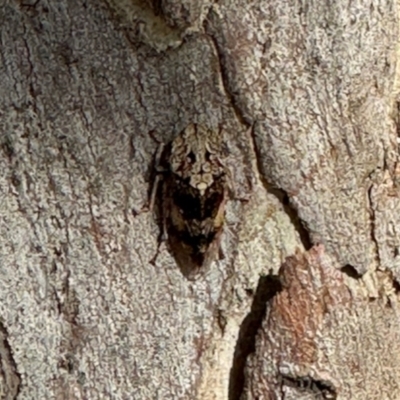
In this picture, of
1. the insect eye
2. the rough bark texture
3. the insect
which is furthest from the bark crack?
the insect eye

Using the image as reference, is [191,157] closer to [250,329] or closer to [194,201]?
[194,201]

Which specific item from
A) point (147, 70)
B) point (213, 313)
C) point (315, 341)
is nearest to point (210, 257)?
point (213, 313)

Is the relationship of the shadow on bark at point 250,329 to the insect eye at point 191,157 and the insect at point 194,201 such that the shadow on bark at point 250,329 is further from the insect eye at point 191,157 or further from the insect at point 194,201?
the insect eye at point 191,157

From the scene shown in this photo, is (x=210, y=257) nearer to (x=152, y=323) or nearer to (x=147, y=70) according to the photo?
(x=152, y=323)

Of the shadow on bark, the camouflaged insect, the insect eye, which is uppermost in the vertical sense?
the insect eye

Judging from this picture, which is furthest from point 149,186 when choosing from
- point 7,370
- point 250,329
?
point 7,370

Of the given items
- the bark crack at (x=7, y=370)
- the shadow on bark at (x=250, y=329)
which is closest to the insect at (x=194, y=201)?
the shadow on bark at (x=250, y=329)

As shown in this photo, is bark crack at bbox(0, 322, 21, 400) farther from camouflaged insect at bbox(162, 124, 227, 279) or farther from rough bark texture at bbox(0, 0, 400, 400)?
camouflaged insect at bbox(162, 124, 227, 279)
